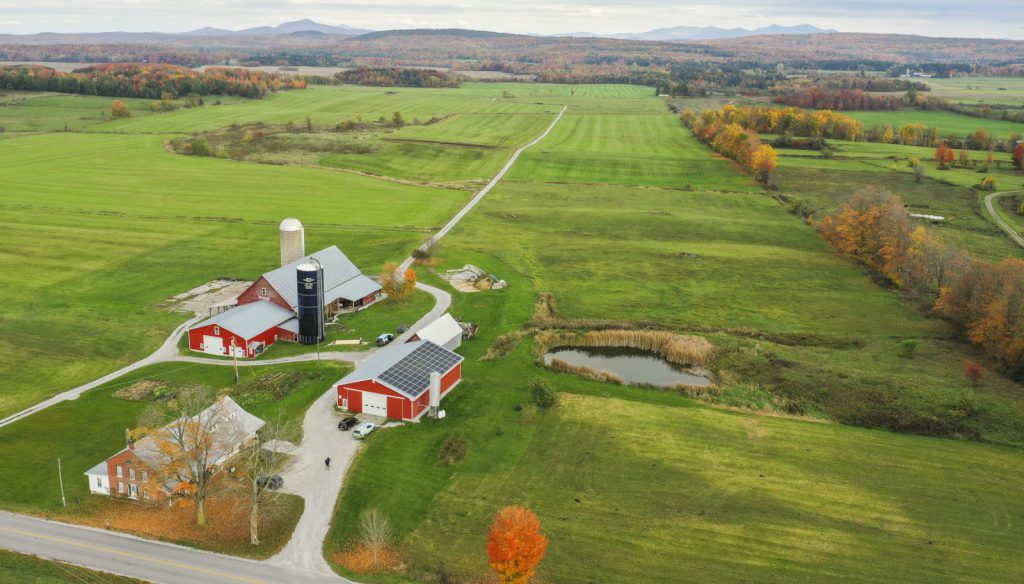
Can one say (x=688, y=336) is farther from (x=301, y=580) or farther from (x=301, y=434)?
(x=301, y=580)

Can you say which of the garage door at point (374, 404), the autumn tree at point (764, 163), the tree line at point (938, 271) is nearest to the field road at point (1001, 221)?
the tree line at point (938, 271)

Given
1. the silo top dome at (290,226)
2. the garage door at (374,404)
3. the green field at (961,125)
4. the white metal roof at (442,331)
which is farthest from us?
the green field at (961,125)

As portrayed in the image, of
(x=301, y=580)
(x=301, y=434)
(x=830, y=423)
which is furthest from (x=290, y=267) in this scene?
(x=830, y=423)

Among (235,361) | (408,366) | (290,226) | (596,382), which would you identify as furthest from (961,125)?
(235,361)

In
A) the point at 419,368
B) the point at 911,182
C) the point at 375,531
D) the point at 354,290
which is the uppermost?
the point at 911,182

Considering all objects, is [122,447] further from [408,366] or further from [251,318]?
[408,366]

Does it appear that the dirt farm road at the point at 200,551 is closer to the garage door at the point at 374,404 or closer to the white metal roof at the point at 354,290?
the garage door at the point at 374,404
